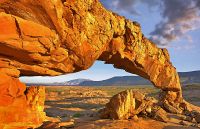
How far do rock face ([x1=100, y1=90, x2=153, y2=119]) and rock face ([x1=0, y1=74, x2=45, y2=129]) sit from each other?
6062mm

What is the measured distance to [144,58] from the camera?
27375 mm

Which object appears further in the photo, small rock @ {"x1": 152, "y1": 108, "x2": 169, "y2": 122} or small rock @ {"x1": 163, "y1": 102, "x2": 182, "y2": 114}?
small rock @ {"x1": 163, "y1": 102, "x2": 182, "y2": 114}

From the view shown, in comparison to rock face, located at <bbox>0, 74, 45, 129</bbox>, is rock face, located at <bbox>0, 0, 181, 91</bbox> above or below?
above

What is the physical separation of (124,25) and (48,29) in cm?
855

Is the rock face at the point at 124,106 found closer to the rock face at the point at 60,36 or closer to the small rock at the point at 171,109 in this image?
the rock face at the point at 60,36

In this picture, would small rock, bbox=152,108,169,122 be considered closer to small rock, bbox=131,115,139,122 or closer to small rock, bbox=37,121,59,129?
small rock, bbox=131,115,139,122

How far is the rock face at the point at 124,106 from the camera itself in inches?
923

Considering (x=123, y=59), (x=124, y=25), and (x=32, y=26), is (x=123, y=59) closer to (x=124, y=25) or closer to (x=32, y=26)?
(x=124, y=25)

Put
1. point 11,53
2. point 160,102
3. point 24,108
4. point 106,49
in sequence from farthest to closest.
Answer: point 160,102
point 106,49
point 24,108
point 11,53

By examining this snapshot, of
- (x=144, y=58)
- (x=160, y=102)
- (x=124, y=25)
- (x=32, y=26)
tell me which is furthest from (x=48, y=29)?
(x=160, y=102)

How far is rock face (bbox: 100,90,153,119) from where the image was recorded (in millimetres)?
23438

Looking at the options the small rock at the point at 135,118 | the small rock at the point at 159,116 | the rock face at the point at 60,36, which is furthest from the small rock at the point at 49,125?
the small rock at the point at 159,116

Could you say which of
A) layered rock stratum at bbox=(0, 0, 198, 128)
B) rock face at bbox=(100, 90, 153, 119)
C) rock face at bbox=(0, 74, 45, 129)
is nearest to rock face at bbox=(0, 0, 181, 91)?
layered rock stratum at bbox=(0, 0, 198, 128)

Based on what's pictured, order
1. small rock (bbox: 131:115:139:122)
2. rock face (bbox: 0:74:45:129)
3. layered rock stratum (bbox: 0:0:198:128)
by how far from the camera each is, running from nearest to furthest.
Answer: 1. layered rock stratum (bbox: 0:0:198:128)
2. rock face (bbox: 0:74:45:129)
3. small rock (bbox: 131:115:139:122)
